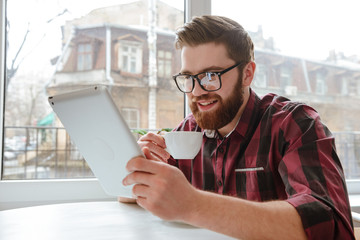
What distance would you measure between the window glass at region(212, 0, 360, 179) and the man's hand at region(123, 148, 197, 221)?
1.61 meters

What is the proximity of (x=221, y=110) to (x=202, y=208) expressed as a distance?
2.31 feet

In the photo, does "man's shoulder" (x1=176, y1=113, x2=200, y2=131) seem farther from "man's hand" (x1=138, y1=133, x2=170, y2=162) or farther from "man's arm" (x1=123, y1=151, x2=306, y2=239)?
"man's arm" (x1=123, y1=151, x2=306, y2=239)

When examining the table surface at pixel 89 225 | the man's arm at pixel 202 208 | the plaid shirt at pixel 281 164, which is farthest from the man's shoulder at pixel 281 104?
the table surface at pixel 89 225

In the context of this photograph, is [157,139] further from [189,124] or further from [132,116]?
[132,116]

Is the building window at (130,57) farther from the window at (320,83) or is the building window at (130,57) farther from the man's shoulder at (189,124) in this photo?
the window at (320,83)

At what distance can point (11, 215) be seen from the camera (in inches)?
41.3

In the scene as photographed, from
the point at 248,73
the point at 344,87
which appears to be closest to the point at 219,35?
the point at 248,73

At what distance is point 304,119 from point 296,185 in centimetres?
25

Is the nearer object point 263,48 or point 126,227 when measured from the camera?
point 126,227

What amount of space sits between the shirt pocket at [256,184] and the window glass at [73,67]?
0.91m

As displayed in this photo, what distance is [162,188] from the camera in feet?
2.43

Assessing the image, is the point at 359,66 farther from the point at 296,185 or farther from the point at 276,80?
the point at 296,185

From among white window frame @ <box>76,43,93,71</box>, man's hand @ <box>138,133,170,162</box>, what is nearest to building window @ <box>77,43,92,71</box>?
white window frame @ <box>76,43,93,71</box>

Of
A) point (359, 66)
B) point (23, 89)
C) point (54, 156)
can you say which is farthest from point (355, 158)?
point (23, 89)
